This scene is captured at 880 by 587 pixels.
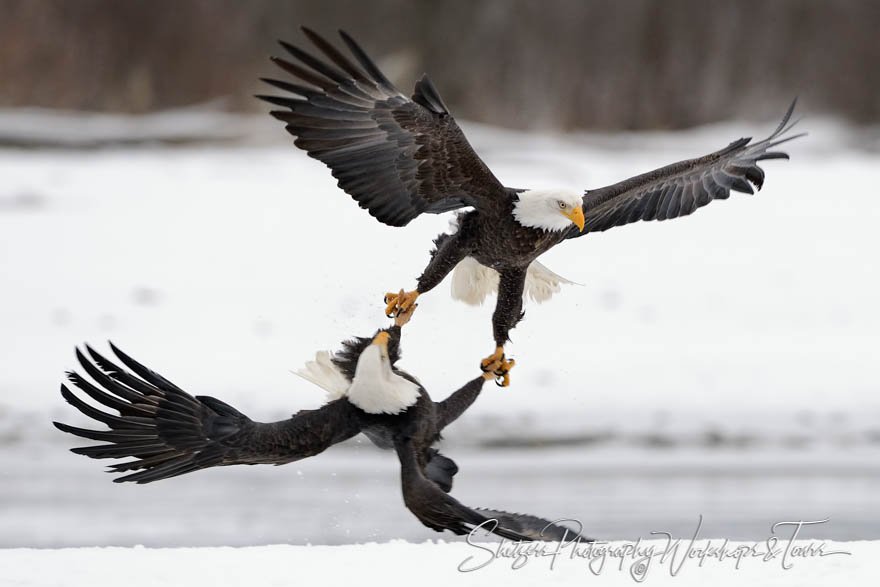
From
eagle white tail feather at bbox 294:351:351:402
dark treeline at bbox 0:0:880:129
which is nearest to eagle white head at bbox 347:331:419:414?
eagle white tail feather at bbox 294:351:351:402

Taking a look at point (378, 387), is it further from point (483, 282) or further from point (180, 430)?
point (483, 282)

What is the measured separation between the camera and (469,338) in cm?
865

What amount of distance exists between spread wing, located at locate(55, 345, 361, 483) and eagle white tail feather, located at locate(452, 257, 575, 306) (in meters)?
1.22

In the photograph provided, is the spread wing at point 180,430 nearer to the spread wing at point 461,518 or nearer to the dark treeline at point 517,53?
the spread wing at point 461,518

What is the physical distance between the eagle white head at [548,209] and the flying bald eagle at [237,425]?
24.6 inches

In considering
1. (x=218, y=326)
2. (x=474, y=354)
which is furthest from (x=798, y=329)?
(x=218, y=326)

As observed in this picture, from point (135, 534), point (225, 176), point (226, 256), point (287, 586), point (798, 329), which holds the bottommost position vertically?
point (287, 586)

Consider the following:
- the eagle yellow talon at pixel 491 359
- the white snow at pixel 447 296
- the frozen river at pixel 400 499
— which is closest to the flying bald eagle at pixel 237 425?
the eagle yellow talon at pixel 491 359

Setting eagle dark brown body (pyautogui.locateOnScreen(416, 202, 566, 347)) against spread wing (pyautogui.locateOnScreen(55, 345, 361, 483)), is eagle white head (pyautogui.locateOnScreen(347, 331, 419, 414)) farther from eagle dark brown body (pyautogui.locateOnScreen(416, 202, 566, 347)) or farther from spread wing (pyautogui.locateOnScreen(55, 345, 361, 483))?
eagle dark brown body (pyautogui.locateOnScreen(416, 202, 566, 347))

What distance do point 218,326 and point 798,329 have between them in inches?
157

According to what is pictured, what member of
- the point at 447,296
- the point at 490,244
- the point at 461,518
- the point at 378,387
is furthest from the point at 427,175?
the point at 447,296

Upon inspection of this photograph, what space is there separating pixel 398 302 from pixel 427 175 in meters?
0.46

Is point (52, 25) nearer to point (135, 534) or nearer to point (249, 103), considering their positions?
point (249, 103)

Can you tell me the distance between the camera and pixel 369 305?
17.0 feet
